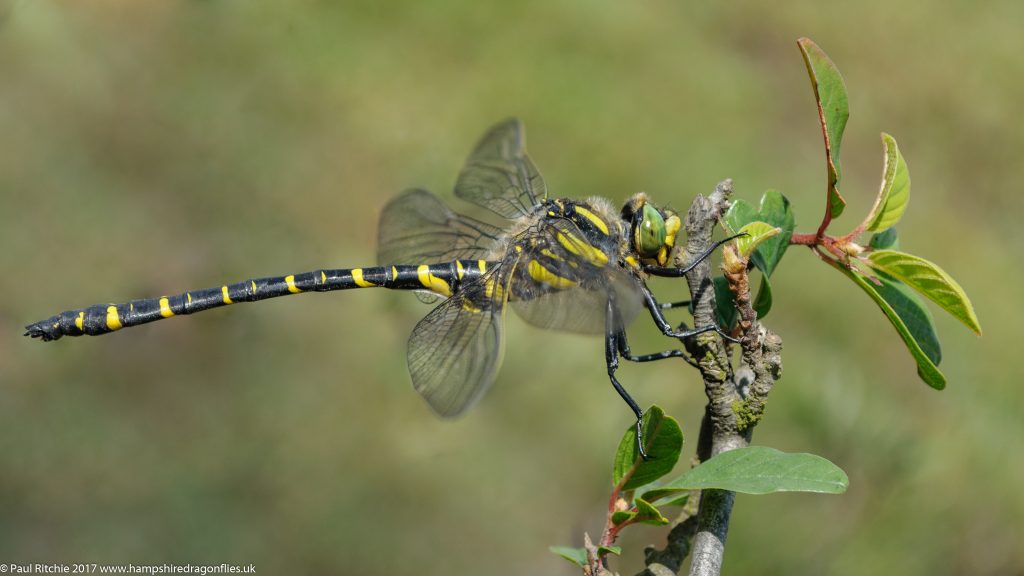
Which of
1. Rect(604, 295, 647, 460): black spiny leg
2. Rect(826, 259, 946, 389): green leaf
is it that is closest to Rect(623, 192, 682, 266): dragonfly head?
Rect(604, 295, 647, 460): black spiny leg

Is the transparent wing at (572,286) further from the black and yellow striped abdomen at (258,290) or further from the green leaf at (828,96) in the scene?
the green leaf at (828,96)

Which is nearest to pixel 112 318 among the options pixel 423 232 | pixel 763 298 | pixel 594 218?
pixel 423 232

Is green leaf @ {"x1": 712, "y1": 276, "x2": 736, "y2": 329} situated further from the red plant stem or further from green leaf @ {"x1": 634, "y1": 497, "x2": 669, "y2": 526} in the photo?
green leaf @ {"x1": 634, "y1": 497, "x2": 669, "y2": 526}

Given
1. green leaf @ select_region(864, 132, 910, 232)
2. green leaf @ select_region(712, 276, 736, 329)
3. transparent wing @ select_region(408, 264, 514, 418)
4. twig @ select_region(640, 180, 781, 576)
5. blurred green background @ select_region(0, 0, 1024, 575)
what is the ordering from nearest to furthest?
twig @ select_region(640, 180, 781, 576), green leaf @ select_region(864, 132, 910, 232), green leaf @ select_region(712, 276, 736, 329), transparent wing @ select_region(408, 264, 514, 418), blurred green background @ select_region(0, 0, 1024, 575)

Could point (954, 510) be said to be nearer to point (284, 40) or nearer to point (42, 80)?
point (284, 40)

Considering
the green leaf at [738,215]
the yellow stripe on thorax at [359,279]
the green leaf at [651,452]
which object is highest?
the yellow stripe on thorax at [359,279]

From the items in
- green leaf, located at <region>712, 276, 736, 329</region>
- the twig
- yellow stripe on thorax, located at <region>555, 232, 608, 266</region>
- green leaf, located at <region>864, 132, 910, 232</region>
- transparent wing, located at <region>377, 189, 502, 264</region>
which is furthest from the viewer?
transparent wing, located at <region>377, 189, 502, 264</region>

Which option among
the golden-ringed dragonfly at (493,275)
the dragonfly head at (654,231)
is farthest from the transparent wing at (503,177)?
the dragonfly head at (654,231)
